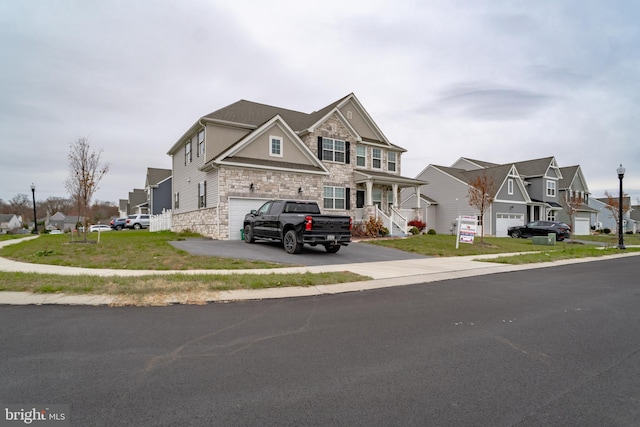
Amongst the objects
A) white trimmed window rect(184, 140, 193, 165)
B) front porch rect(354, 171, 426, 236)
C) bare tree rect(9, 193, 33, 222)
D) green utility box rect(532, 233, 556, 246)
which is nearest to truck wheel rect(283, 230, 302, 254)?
front porch rect(354, 171, 426, 236)

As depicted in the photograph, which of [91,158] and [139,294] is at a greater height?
[91,158]

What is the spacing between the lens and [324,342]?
4668 millimetres

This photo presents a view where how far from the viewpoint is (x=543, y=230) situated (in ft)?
101

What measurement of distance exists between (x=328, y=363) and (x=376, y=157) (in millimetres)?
24717

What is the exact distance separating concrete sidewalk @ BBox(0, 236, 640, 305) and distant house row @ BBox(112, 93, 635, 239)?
9193mm

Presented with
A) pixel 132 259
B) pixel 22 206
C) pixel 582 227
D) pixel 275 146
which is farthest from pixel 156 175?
pixel 22 206

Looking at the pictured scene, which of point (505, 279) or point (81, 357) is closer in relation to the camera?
point (81, 357)

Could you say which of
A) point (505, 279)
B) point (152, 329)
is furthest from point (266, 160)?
point (152, 329)

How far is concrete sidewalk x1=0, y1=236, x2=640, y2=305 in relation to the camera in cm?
669

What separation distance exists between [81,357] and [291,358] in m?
2.35

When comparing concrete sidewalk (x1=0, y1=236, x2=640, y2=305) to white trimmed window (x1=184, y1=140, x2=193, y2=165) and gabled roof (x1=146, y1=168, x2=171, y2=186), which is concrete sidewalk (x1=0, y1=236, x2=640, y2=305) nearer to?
white trimmed window (x1=184, y1=140, x2=193, y2=165)

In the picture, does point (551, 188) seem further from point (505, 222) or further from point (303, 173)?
point (303, 173)

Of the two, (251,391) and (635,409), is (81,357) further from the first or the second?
(635,409)

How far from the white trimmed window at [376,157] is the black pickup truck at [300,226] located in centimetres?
1251
